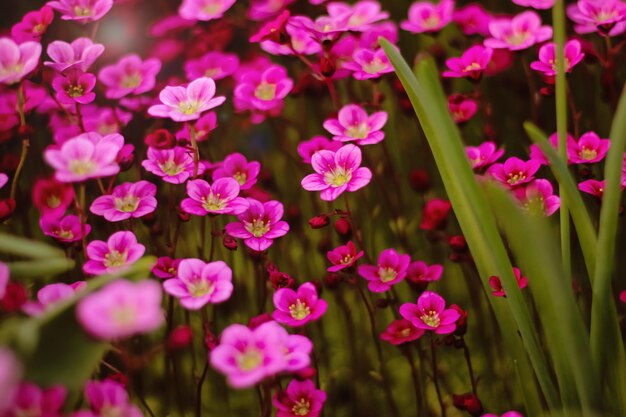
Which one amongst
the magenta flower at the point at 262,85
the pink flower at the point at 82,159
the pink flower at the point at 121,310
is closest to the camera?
the pink flower at the point at 121,310

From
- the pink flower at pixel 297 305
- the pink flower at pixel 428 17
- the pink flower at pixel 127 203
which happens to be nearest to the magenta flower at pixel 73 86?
the pink flower at pixel 127 203

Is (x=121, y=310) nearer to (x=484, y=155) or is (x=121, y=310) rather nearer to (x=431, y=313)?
(x=431, y=313)

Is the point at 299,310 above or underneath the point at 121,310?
underneath

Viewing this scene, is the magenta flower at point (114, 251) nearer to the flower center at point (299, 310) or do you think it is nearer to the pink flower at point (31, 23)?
the flower center at point (299, 310)

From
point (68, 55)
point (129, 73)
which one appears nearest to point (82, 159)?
point (68, 55)

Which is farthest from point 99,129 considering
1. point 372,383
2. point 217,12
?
point 372,383
